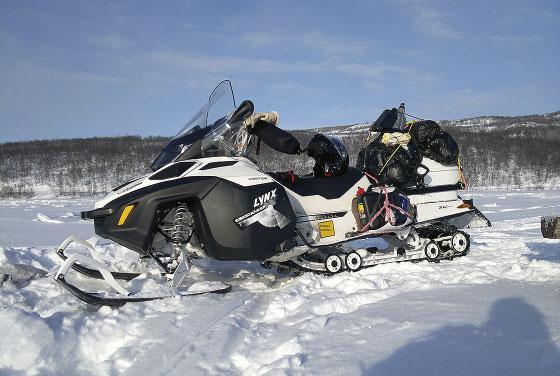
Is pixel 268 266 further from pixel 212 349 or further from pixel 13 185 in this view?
pixel 13 185

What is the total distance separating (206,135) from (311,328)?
205 cm

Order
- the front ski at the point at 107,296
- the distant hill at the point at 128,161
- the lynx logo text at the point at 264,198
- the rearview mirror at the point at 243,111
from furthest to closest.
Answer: the distant hill at the point at 128,161 → the rearview mirror at the point at 243,111 → the lynx logo text at the point at 264,198 → the front ski at the point at 107,296

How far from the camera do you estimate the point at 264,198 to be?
12.9 feet

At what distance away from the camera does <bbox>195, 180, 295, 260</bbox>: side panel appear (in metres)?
3.73

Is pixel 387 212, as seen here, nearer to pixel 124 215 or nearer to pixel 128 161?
pixel 124 215

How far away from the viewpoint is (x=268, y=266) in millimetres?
4590

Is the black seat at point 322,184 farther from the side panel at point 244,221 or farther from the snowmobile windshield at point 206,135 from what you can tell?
the snowmobile windshield at point 206,135

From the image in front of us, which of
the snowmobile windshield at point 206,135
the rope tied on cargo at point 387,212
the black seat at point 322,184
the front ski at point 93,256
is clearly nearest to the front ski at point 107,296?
the front ski at point 93,256

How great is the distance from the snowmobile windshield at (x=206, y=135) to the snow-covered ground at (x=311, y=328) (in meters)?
1.32

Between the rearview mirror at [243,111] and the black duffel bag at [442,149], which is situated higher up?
the rearview mirror at [243,111]

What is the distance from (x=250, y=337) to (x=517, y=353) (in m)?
1.49

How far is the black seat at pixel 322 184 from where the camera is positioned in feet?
14.7

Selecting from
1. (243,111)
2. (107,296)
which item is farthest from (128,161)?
(107,296)

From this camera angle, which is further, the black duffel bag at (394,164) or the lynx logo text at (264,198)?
the black duffel bag at (394,164)
